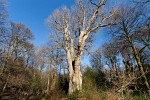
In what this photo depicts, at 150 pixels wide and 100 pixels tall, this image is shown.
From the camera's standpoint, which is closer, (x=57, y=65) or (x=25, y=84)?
(x=25, y=84)

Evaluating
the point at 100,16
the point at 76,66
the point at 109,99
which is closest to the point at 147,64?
the point at 100,16

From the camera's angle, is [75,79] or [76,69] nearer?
[75,79]

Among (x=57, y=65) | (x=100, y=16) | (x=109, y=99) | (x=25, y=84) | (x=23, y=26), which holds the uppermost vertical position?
(x=23, y=26)

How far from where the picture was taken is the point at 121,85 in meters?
7.12

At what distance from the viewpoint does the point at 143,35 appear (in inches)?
664

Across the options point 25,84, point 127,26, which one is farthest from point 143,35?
point 25,84

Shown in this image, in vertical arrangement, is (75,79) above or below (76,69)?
below

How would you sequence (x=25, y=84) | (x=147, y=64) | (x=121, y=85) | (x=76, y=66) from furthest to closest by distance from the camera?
(x=147, y=64) < (x=25, y=84) < (x=76, y=66) < (x=121, y=85)

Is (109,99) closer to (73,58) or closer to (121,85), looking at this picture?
(121,85)

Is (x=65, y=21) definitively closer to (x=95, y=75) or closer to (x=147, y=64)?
(x=95, y=75)

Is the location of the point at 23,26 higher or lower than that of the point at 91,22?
higher

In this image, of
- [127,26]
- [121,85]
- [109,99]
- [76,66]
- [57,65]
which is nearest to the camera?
[121,85]

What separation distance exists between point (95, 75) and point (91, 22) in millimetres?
10118

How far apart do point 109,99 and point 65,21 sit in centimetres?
1060
